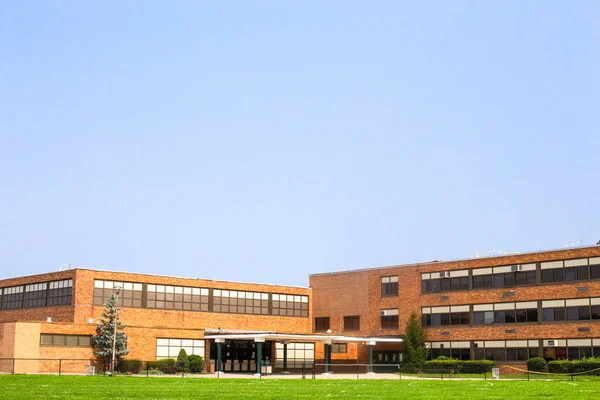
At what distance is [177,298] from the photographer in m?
82.9

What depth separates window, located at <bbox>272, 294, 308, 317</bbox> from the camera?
91.4 meters

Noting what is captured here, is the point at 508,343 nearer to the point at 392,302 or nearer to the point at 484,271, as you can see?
the point at 484,271

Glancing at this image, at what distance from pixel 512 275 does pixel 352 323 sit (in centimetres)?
1954

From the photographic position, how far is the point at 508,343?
253 feet

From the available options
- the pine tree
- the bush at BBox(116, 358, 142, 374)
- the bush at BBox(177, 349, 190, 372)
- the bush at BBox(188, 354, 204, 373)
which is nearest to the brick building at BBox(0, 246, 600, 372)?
the pine tree

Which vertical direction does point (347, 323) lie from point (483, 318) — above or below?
above

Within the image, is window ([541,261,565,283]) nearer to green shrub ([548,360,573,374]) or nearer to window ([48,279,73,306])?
green shrub ([548,360,573,374])

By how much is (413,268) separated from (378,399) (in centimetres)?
5474

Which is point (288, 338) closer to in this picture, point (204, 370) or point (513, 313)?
point (204, 370)

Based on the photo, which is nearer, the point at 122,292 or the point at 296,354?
the point at 122,292

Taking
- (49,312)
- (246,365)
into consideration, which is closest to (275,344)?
(246,365)

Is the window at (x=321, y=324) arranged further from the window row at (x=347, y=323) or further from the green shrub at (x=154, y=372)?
the green shrub at (x=154, y=372)

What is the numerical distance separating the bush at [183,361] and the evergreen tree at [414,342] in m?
21.2

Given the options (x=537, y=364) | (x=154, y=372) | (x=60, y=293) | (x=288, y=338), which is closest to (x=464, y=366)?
(x=537, y=364)
